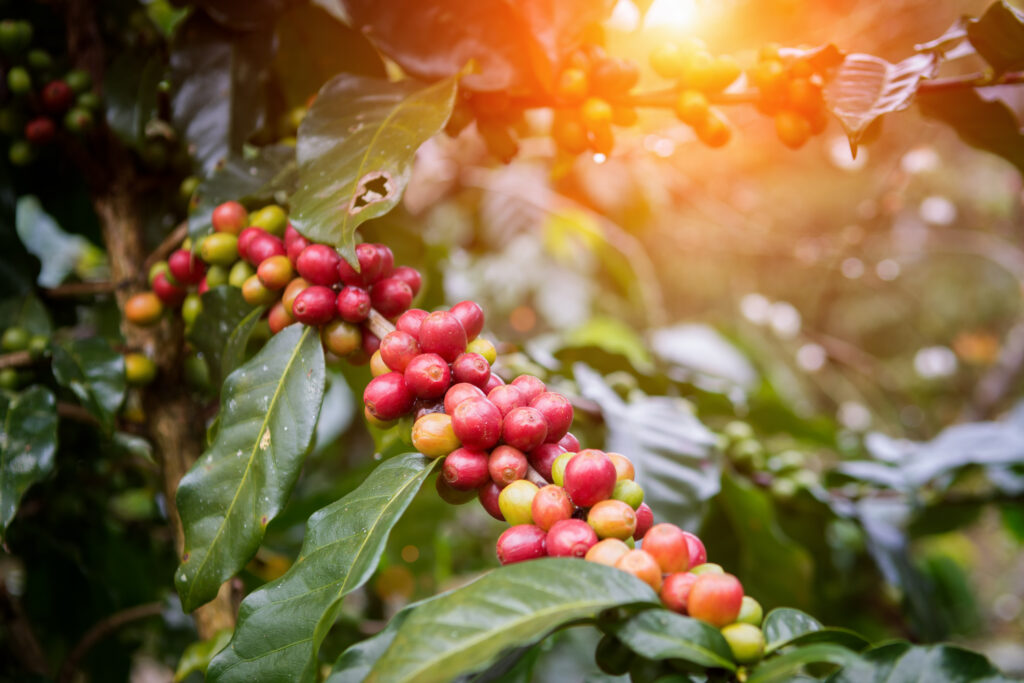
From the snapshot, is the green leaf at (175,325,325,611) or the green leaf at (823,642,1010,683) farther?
the green leaf at (175,325,325,611)

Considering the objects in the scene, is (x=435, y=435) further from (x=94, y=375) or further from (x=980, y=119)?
(x=980, y=119)

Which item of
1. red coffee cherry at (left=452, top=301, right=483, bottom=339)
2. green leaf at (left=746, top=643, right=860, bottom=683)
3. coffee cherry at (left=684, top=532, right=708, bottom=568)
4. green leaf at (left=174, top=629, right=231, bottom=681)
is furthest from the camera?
green leaf at (left=174, top=629, right=231, bottom=681)

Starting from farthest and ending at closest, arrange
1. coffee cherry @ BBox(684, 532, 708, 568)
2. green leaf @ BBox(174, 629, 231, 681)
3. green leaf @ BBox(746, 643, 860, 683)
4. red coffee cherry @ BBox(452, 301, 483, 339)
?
green leaf @ BBox(174, 629, 231, 681), red coffee cherry @ BBox(452, 301, 483, 339), coffee cherry @ BBox(684, 532, 708, 568), green leaf @ BBox(746, 643, 860, 683)

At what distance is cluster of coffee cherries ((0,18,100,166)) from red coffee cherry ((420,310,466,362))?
575mm

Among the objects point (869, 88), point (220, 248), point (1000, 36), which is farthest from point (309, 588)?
point (1000, 36)

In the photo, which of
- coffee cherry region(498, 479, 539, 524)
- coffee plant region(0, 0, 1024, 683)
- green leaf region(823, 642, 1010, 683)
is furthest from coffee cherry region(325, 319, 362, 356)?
green leaf region(823, 642, 1010, 683)

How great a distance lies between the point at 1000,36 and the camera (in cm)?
60

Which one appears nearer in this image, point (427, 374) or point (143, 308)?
point (427, 374)

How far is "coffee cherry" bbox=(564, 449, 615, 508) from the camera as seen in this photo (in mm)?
427

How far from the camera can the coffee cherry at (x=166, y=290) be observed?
28.7 inches

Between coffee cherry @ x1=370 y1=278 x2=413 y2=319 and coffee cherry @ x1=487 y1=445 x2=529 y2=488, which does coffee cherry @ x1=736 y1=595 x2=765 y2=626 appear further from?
coffee cherry @ x1=370 y1=278 x2=413 y2=319

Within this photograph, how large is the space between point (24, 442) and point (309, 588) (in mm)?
403

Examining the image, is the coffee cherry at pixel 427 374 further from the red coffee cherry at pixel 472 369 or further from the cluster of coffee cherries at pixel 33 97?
the cluster of coffee cherries at pixel 33 97

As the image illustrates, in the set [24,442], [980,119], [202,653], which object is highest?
[980,119]
